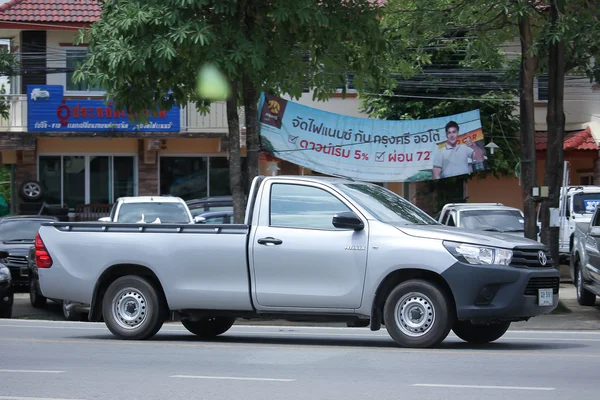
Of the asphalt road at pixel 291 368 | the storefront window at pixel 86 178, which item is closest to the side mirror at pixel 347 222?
the asphalt road at pixel 291 368

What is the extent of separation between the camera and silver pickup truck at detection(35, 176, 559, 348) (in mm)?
10773

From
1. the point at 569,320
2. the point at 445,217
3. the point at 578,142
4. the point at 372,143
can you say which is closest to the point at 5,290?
the point at 569,320

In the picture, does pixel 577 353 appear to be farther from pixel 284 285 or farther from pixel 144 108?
pixel 144 108

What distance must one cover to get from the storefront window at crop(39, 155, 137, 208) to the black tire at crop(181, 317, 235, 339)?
18720 millimetres

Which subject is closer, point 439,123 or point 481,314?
point 481,314

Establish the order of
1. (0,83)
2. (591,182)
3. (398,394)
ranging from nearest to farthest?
(398,394) < (0,83) < (591,182)

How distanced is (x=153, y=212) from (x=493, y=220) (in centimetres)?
776

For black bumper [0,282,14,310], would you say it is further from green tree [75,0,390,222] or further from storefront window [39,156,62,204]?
storefront window [39,156,62,204]

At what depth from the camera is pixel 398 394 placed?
8211 mm

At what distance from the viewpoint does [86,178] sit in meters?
31.3

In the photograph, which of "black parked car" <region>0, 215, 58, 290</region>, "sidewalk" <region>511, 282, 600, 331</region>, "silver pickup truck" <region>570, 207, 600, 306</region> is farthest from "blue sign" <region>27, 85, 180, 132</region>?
"sidewalk" <region>511, 282, 600, 331</region>

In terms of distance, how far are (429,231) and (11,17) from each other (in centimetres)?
2162

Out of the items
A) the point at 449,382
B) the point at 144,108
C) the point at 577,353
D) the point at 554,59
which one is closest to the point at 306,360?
the point at 449,382

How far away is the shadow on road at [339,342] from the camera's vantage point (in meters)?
11.6
